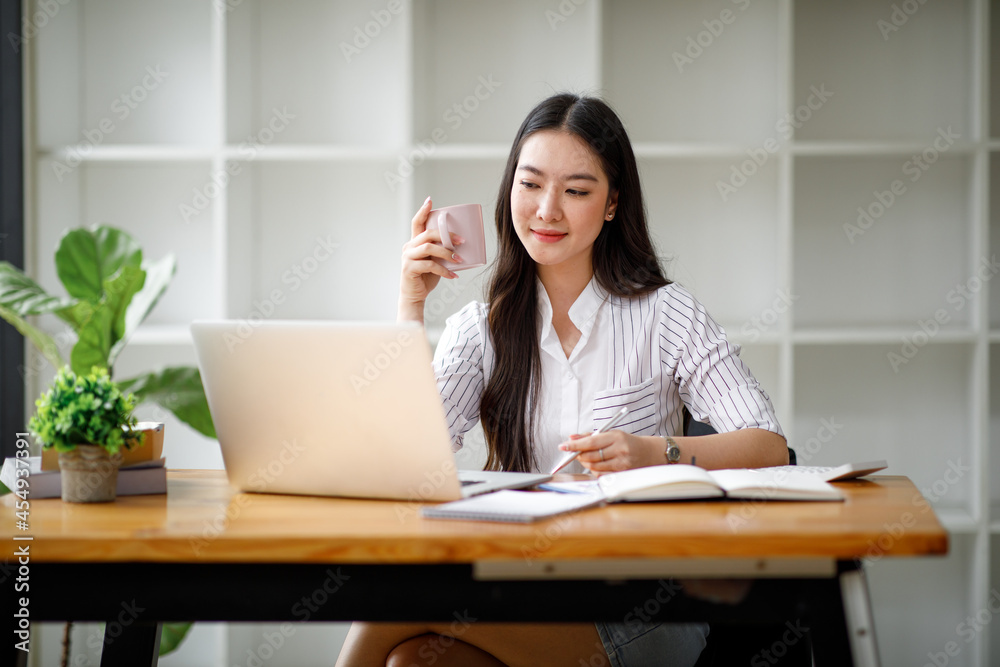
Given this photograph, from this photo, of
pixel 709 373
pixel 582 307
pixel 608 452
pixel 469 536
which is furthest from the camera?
pixel 582 307

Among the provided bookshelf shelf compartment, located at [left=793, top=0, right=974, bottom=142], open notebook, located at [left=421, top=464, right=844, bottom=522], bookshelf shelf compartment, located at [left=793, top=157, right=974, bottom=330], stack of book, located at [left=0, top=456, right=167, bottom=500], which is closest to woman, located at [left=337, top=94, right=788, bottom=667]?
open notebook, located at [left=421, top=464, right=844, bottom=522]

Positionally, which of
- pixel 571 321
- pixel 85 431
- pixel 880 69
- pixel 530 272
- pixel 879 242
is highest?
pixel 880 69

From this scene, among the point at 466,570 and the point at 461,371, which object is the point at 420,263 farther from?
the point at 466,570

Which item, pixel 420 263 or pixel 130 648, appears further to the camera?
pixel 420 263

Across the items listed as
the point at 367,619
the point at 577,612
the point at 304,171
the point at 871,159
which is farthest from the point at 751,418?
the point at 304,171

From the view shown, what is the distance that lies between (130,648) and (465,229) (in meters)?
0.87

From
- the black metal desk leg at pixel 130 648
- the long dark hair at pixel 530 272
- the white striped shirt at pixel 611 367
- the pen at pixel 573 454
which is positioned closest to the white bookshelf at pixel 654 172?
the long dark hair at pixel 530 272

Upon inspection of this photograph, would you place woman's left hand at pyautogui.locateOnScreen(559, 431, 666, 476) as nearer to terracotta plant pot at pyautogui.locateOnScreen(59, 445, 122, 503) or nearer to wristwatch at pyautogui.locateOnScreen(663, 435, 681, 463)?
wristwatch at pyautogui.locateOnScreen(663, 435, 681, 463)

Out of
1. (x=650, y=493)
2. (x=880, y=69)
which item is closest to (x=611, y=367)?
(x=650, y=493)

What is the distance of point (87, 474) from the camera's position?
3.61 ft

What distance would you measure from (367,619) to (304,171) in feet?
7.10

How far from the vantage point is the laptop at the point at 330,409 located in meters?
1.02

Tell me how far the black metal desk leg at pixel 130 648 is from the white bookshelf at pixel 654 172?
1.46 meters

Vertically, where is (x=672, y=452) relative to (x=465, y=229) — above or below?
below
